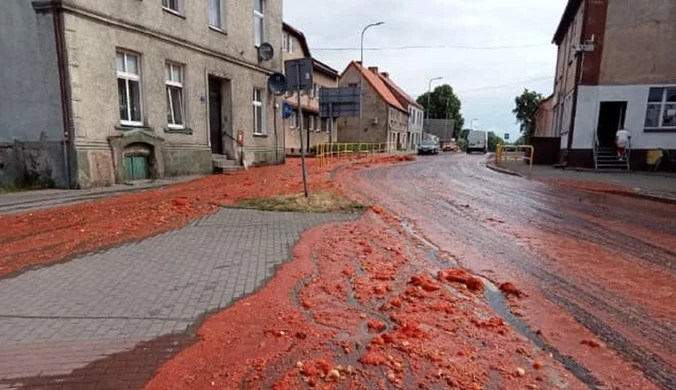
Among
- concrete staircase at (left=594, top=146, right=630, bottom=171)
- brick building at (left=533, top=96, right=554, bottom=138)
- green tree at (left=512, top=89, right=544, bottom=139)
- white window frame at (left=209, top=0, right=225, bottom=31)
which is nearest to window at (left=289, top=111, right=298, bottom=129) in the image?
white window frame at (left=209, top=0, right=225, bottom=31)

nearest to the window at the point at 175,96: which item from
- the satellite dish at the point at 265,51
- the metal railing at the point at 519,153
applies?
the satellite dish at the point at 265,51

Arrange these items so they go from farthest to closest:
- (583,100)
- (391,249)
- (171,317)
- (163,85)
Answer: (583,100) → (163,85) → (391,249) → (171,317)

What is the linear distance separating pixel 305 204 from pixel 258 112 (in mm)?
11822

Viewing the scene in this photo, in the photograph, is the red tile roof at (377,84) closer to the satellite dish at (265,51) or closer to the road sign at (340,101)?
the road sign at (340,101)

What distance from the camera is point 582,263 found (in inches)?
219

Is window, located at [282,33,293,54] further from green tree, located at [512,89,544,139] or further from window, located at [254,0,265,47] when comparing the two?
green tree, located at [512,89,544,139]

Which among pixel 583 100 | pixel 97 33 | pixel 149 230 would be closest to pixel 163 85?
pixel 97 33

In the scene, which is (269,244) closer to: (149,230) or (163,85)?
(149,230)

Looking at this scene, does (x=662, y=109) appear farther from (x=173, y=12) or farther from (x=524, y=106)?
(x=524, y=106)

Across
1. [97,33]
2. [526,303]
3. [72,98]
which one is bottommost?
[526,303]

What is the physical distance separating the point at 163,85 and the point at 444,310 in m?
12.6

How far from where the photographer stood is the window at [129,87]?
1229cm

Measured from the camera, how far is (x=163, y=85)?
1364 cm

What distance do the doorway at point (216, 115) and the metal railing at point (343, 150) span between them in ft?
21.4
